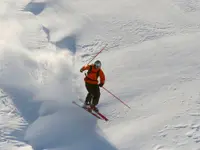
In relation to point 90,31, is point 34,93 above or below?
below

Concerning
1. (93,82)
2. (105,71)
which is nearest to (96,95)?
(93,82)

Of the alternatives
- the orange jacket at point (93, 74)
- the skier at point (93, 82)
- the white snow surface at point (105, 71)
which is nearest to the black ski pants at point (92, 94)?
the skier at point (93, 82)

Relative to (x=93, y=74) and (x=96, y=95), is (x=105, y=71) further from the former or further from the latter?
(x=93, y=74)

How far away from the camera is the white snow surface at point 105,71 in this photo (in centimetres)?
973

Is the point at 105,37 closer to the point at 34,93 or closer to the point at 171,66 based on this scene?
the point at 171,66

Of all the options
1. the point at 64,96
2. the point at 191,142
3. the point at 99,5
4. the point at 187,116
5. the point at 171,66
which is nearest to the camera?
the point at 191,142

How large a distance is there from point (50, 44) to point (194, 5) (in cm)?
702

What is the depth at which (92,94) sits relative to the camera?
1022cm

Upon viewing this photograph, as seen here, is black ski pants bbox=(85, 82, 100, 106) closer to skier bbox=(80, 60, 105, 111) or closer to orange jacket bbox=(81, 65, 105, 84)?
skier bbox=(80, 60, 105, 111)

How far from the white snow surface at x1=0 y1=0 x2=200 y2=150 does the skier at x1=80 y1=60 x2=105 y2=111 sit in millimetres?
467

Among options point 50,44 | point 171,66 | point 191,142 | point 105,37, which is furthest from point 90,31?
point 191,142

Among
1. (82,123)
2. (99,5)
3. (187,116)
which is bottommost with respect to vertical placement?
(82,123)

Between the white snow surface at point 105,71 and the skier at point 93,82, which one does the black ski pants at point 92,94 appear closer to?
the skier at point 93,82

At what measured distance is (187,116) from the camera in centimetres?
1027
